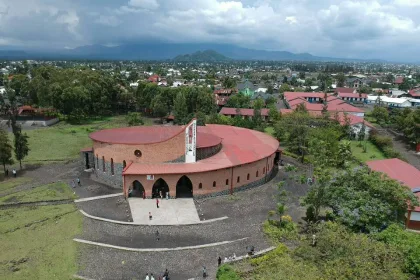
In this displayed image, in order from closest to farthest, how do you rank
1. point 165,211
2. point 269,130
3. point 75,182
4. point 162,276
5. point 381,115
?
point 162,276, point 165,211, point 75,182, point 269,130, point 381,115

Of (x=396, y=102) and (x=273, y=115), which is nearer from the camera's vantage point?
(x=273, y=115)

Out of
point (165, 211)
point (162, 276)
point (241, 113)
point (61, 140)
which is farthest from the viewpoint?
point (241, 113)

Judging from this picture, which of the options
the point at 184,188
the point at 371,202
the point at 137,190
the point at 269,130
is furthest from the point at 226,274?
the point at 269,130

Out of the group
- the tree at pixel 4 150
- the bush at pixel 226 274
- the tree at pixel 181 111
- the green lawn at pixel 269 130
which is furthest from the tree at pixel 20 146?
the green lawn at pixel 269 130

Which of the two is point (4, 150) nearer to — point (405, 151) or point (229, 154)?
point (229, 154)

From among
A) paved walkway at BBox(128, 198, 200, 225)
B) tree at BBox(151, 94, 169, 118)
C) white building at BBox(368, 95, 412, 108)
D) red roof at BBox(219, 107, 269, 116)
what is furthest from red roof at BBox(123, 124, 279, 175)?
white building at BBox(368, 95, 412, 108)

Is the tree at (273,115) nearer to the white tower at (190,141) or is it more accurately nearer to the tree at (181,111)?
the tree at (181,111)

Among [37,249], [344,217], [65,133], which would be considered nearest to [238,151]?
[344,217]
